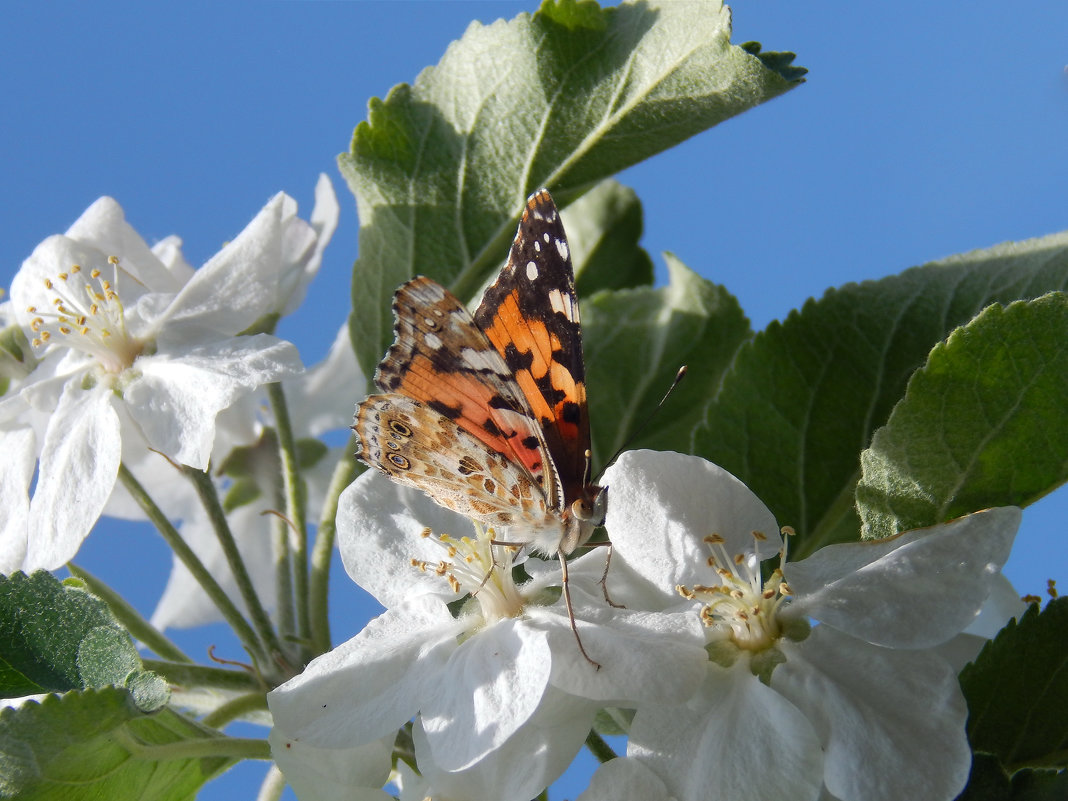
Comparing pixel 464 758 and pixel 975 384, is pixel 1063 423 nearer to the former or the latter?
pixel 975 384

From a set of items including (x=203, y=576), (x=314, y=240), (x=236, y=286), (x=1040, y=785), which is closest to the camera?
(x=1040, y=785)

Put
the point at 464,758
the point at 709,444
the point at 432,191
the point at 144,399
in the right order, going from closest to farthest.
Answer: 1. the point at 464,758
2. the point at 709,444
3. the point at 144,399
4. the point at 432,191

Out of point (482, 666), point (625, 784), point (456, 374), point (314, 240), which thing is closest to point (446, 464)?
point (456, 374)

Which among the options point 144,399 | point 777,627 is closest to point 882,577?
point 777,627

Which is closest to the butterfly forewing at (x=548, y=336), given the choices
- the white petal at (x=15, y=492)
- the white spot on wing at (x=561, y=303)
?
the white spot on wing at (x=561, y=303)

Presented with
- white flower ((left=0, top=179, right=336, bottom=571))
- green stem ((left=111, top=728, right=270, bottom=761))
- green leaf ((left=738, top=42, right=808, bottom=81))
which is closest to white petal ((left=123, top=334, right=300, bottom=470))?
white flower ((left=0, top=179, right=336, bottom=571))

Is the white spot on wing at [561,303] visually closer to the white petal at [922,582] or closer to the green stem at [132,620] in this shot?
the white petal at [922,582]

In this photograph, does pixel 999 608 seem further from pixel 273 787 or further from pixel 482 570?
pixel 273 787

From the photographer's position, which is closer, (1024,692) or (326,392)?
(1024,692)

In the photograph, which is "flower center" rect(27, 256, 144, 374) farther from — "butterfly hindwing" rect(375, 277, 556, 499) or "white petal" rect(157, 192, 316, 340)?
"butterfly hindwing" rect(375, 277, 556, 499)
